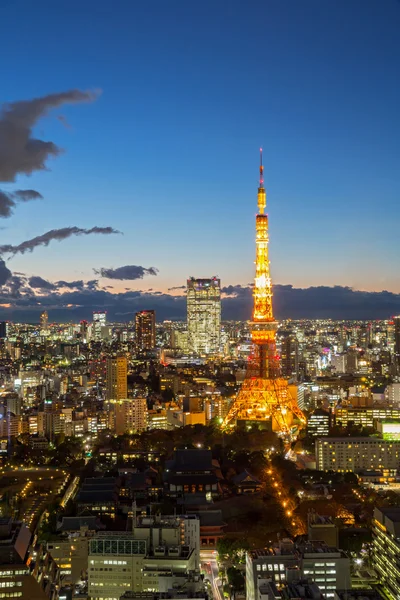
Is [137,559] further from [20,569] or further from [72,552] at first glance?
[72,552]

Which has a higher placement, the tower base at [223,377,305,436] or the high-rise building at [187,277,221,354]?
the high-rise building at [187,277,221,354]

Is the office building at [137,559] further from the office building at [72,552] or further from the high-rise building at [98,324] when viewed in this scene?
the high-rise building at [98,324]

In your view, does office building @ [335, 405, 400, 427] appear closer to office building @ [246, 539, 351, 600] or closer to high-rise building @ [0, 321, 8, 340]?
office building @ [246, 539, 351, 600]

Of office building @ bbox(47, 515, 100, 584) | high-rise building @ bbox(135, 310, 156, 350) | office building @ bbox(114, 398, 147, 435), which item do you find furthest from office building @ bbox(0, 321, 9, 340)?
office building @ bbox(47, 515, 100, 584)

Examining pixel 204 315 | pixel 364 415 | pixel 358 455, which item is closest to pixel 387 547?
pixel 358 455

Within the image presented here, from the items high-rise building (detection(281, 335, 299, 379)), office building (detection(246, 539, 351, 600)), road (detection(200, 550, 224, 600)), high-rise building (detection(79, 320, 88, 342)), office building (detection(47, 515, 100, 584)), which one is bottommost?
road (detection(200, 550, 224, 600))
